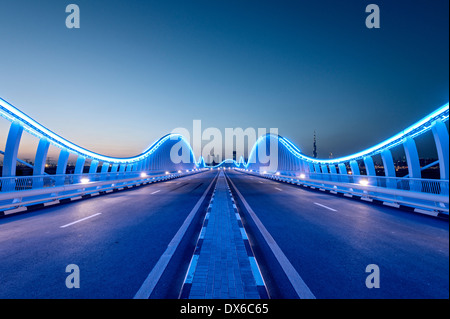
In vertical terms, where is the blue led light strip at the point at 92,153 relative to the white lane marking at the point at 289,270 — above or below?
above

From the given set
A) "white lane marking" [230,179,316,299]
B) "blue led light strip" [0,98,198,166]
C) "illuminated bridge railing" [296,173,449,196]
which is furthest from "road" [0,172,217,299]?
"illuminated bridge railing" [296,173,449,196]

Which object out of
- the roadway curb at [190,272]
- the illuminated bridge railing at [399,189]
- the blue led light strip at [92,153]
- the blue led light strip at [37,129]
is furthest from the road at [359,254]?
the blue led light strip at [37,129]

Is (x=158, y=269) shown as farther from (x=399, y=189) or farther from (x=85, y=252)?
(x=399, y=189)

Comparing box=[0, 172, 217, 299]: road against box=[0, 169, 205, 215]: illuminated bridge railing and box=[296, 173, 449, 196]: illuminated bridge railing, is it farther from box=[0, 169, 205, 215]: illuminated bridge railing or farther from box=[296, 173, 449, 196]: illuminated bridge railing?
box=[296, 173, 449, 196]: illuminated bridge railing

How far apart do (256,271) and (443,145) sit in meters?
10.3

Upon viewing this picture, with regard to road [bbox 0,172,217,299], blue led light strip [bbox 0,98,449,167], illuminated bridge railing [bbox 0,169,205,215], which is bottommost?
road [bbox 0,172,217,299]

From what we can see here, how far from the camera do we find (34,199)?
31.8 feet

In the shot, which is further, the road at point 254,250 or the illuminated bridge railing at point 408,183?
the illuminated bridge railing at point 408,183

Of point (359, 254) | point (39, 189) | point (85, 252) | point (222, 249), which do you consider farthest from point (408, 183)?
point (39, 189)

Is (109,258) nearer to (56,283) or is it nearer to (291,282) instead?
(56,283)

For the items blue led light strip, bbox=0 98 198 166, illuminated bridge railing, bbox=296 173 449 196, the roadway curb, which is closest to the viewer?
the roadway curb

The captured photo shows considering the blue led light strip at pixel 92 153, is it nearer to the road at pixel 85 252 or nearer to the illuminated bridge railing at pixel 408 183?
the illuminated bridge railing at pixel 408 183

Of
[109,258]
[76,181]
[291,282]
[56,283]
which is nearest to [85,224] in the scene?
[109,258]

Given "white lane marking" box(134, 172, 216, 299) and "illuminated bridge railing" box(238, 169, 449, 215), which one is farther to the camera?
"illuminated bridge railing" box(238, 169, 449, 215)
